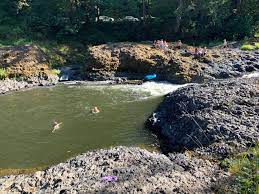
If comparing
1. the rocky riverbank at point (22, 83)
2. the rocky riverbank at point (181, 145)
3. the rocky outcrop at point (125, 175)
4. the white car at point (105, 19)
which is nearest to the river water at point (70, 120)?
the rocky riverbank at point (22, 83)

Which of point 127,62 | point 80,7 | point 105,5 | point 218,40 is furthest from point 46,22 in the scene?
point 218,40

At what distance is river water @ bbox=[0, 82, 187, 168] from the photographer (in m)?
20.7

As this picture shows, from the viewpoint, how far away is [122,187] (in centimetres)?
1423

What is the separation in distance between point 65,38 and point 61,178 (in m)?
30.2

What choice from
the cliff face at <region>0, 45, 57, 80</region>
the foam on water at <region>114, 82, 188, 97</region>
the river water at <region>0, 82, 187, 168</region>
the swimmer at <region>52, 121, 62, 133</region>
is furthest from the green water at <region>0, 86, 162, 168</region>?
the cliff face at <region>0, 45, 57, 80</region>

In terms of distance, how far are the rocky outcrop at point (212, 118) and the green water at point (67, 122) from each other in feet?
4.17

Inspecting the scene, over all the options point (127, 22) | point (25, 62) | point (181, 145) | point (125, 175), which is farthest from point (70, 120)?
point (127, 22)

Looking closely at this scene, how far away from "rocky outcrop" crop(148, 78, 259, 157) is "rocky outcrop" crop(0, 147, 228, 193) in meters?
1.84

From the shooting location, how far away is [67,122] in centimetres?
2458

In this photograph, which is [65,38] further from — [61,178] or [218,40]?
[61,178]

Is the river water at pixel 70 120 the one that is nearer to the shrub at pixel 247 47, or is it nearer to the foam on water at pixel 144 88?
the foam on water at pixel 144 88

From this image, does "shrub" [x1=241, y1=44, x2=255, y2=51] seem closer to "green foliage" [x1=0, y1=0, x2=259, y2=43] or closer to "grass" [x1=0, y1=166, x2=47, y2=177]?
"green foliage" [x1=0, y1=0, x2=259, y2=43]

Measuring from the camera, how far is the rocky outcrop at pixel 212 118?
18047mm

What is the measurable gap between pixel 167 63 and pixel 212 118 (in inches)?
594
